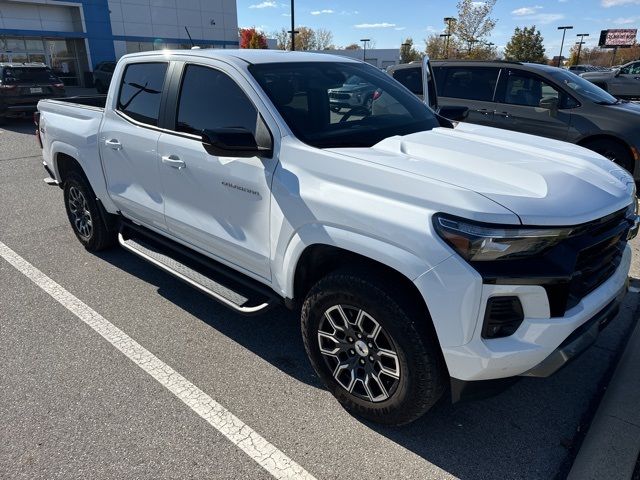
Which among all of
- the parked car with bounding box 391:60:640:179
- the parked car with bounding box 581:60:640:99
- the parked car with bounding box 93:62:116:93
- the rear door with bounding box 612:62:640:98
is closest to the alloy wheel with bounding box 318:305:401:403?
the parked car with bounding box 391:60:640:179

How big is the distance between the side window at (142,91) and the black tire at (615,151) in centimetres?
620

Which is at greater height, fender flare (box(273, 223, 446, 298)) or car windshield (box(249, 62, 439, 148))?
car windshield (box(249, 62, 439, 148))

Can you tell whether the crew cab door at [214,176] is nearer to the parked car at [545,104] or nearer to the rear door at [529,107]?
the parked car at [545,104]

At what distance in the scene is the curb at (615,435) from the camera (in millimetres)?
2281

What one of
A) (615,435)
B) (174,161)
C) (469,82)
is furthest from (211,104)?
(469,82)

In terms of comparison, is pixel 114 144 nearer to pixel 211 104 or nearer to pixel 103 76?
pixel 211 104

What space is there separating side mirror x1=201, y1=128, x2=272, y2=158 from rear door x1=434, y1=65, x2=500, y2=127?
5.87 metres

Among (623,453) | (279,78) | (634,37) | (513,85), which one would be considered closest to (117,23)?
(513,85)

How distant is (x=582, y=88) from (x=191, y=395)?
7.17 metres

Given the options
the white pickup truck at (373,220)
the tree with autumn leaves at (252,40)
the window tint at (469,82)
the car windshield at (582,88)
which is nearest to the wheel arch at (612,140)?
the car windshield at (582,88)

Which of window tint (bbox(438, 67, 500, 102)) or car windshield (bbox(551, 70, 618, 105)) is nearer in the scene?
car windshield (bbox(551, 70, 618, 105))

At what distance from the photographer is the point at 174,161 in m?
3.33

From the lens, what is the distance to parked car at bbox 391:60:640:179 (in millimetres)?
6840

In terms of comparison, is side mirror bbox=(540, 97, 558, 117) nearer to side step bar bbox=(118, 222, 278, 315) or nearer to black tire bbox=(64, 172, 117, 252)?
side step bar bbox=(118, 222, 278, 315)
